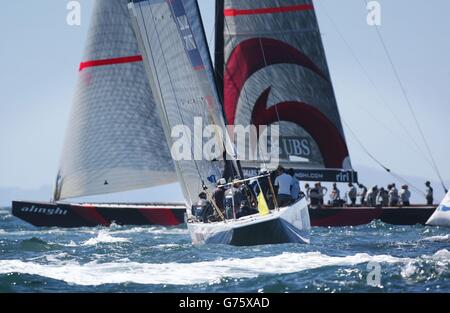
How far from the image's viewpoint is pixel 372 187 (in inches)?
1372

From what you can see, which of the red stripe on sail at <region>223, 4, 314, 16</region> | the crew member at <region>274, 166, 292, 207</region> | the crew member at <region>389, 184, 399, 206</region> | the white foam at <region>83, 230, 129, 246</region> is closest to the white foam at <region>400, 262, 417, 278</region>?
the crew member at <region>274, 166, 292, 207</region>

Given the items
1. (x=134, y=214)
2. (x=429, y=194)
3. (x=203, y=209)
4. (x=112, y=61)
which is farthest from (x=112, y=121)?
(x=203, y=209)

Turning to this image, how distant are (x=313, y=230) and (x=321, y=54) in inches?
264

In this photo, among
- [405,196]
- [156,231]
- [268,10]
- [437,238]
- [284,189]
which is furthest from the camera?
[405,196]

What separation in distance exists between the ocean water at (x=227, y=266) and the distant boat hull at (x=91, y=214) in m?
9.79

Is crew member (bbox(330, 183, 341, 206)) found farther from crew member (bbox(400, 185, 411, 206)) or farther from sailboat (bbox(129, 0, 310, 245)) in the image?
sailboat (bbox(129, 0, 310, 245))

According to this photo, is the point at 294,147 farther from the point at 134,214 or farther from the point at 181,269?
the point at 181,269

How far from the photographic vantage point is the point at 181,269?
55.8 ft

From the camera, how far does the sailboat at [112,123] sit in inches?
1293

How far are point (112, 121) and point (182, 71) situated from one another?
915 centimetres

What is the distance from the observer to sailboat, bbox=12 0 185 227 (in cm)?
3284

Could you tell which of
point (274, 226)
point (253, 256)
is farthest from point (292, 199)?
point (253, 256)

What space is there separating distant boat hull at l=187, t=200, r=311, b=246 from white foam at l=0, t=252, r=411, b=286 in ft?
3.84

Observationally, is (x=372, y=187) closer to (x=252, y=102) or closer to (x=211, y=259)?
(x=252, y=102)
